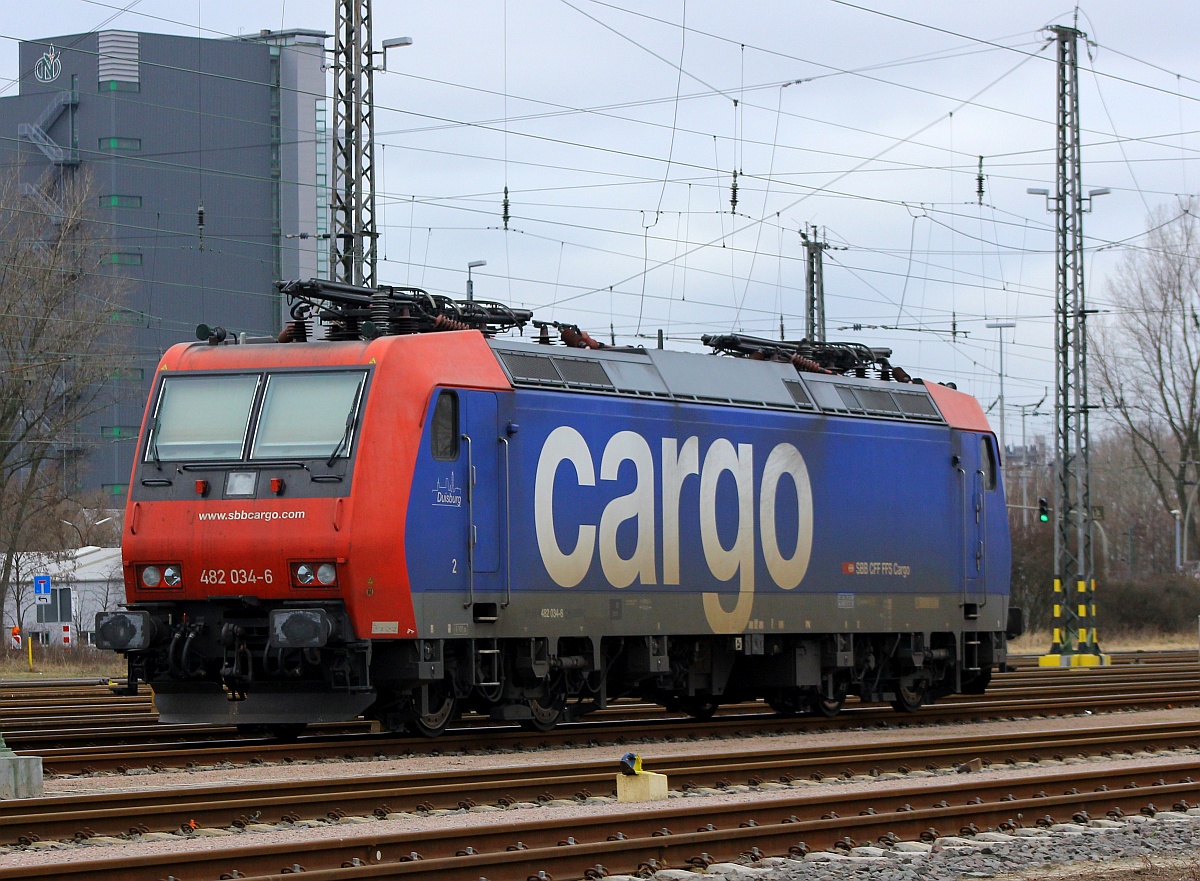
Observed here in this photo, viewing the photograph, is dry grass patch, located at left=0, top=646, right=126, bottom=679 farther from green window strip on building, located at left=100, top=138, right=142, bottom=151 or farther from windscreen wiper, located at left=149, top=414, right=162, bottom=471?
green window strip on building, located at left=100, top=138, right=142, bottom=151

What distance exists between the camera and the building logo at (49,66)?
8819 cm

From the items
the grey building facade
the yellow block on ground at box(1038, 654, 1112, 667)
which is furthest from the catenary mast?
the grey building facade

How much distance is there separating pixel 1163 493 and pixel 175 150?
51591 mm

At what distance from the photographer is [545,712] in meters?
18.1

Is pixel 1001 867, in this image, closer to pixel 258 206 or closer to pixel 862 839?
pixel 862 839

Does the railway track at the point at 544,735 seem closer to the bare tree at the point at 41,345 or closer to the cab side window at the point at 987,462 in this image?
the cab side window at the point at 987,462

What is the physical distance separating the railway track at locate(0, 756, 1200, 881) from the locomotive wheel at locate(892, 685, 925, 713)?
8572 millimetres

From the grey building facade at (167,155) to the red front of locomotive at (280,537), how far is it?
6889 centimetres

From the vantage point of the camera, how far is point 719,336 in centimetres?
2158

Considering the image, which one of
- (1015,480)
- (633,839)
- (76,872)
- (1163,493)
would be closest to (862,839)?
(633,839)

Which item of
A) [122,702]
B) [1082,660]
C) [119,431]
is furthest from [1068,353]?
[119,431]

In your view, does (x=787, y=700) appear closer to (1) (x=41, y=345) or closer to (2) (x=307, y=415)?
(2) (x=307, y=415)

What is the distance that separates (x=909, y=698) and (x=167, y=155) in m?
72.0

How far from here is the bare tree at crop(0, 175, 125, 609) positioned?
43.7 m
